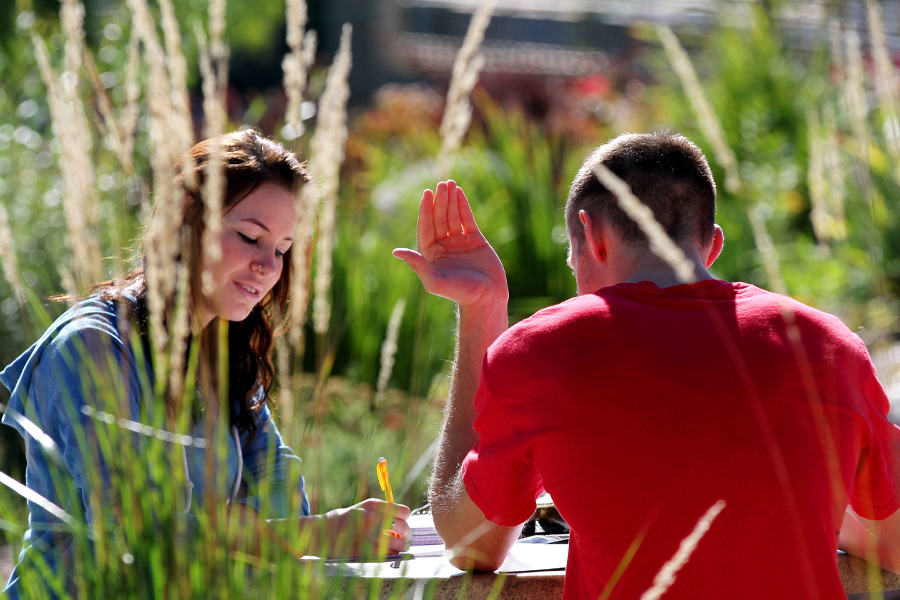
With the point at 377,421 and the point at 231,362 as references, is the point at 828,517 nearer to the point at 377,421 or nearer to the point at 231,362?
the point at 377,421

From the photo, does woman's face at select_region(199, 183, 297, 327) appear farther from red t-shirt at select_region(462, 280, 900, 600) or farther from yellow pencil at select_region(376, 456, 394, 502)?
red t-shirt at select_region(462, 280, 900, 600)

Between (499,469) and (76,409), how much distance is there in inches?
27.8

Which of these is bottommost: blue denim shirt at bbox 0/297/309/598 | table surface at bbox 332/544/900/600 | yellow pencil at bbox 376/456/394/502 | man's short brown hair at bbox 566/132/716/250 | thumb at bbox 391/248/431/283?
table surface at bbox 332/544/900/600

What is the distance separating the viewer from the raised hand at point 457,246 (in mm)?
2182

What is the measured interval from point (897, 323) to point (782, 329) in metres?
3.12

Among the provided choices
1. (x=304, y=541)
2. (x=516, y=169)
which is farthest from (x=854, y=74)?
(x=516, y=169)

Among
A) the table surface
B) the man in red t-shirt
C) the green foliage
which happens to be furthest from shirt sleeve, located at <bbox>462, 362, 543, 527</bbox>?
the green foliage

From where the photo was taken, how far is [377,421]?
1.86 m

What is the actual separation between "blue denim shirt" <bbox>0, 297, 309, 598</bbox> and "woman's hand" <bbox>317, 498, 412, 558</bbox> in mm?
87

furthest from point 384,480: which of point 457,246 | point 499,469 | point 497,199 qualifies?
point 497,199

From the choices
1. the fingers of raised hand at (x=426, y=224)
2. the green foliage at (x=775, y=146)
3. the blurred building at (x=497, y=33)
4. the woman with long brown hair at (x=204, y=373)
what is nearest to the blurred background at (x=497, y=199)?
the green foliage at (x=775, y=146)

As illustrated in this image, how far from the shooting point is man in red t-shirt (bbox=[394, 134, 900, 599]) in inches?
57.9

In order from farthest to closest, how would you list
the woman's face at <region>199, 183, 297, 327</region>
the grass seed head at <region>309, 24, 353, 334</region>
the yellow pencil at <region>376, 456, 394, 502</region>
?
the woman's face at <region>199, 183, 297, 327</region>, the yellow pencil at <region>376, 456, 394, 502</region>, the grass seed head at <region>309, 24, 353, 334</region>

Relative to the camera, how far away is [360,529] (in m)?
1.49
